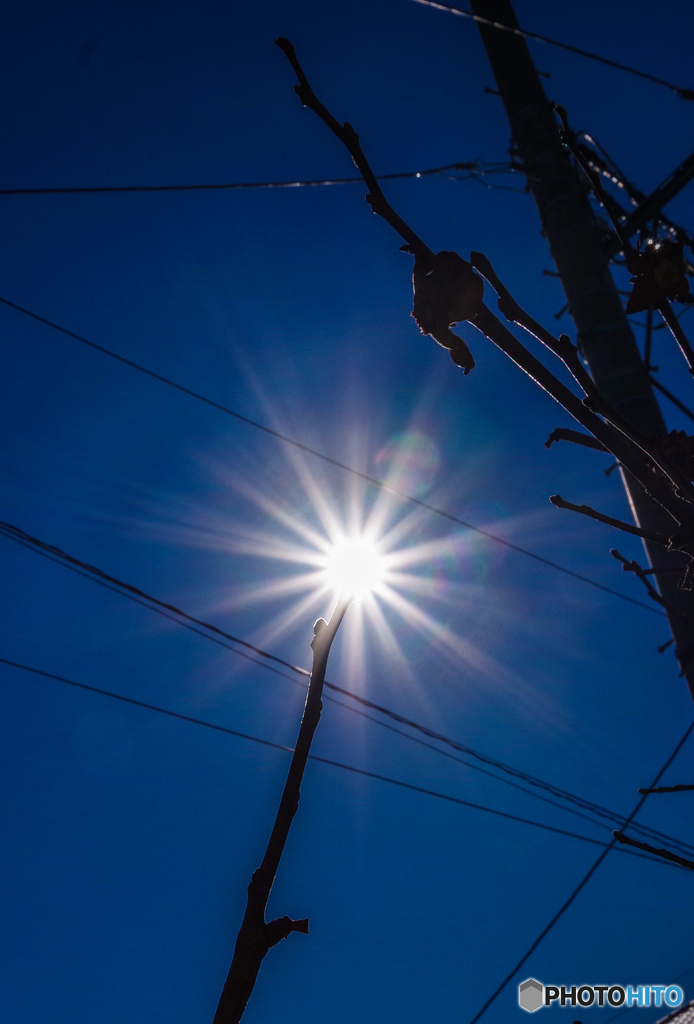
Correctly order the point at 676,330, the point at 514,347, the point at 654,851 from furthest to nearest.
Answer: the point at 654,851 < the point at 676,330 < the point at 514,347

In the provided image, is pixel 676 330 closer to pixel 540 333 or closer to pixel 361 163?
pixel 540 333

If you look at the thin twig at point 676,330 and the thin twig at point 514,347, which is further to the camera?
the thin twig at point 676,330

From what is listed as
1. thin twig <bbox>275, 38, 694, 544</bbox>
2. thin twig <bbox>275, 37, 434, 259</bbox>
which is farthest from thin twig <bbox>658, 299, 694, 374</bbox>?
thin twig <bbox>275, 37, 434, 259</bbox>

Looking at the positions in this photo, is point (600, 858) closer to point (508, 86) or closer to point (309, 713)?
point (309, 713)

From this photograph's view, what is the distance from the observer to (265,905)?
0.86 m

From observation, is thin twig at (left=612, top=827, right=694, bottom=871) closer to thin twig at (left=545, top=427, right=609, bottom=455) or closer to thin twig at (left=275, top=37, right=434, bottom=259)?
thin twig at (left=545, top=427, right=609, bottom=455)

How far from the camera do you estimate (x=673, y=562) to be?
258 centimetres

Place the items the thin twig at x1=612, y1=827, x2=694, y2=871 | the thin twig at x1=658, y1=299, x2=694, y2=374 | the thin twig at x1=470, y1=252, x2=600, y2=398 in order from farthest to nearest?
1. the thin twig at x1=612, y1=827, x2=694, y2=871
2. the thin twig at x1=658, y1=299, x2=694, y2=374
3. the thin twig at x1=470, y1=252, x2=600, y2=398

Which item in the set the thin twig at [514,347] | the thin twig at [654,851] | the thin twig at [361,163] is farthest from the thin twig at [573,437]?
the thin twig at [654,851]

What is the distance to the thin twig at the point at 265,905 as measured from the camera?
0.83 metres

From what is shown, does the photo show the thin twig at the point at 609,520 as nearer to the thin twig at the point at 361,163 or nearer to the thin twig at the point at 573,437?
the thin twig at the point at 573,437

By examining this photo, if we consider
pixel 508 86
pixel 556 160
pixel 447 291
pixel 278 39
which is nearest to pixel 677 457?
pixel 447 291

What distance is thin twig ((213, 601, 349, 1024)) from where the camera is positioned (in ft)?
2.74

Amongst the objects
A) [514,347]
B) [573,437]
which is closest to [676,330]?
[573,437]
